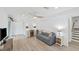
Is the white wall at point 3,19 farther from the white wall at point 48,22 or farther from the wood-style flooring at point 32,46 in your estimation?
the wood-style flooring at point 32,46

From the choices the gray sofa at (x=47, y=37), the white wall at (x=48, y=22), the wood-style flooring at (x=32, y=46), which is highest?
the white wall at (x=48, y=22)

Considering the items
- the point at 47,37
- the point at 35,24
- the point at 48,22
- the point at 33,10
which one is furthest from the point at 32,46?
the point at 33,10

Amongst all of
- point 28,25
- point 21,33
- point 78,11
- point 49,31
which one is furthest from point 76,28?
point 21,33

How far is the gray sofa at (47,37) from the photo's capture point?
276 centimetres

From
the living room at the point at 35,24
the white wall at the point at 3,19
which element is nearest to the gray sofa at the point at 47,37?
the living room at the point at 35,24

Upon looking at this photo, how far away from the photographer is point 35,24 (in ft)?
9.11

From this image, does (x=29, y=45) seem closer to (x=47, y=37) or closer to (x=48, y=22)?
(x=47, y=37)

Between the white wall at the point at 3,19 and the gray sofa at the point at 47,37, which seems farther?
the gray sofa at the point at 47,37

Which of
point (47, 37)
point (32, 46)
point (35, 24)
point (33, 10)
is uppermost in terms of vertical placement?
point (33, 10)

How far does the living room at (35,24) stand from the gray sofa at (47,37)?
0.06 metres

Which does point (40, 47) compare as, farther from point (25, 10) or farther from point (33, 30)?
point (25, 10)

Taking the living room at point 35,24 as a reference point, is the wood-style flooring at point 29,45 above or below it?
below

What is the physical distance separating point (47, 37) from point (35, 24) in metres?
0.52
